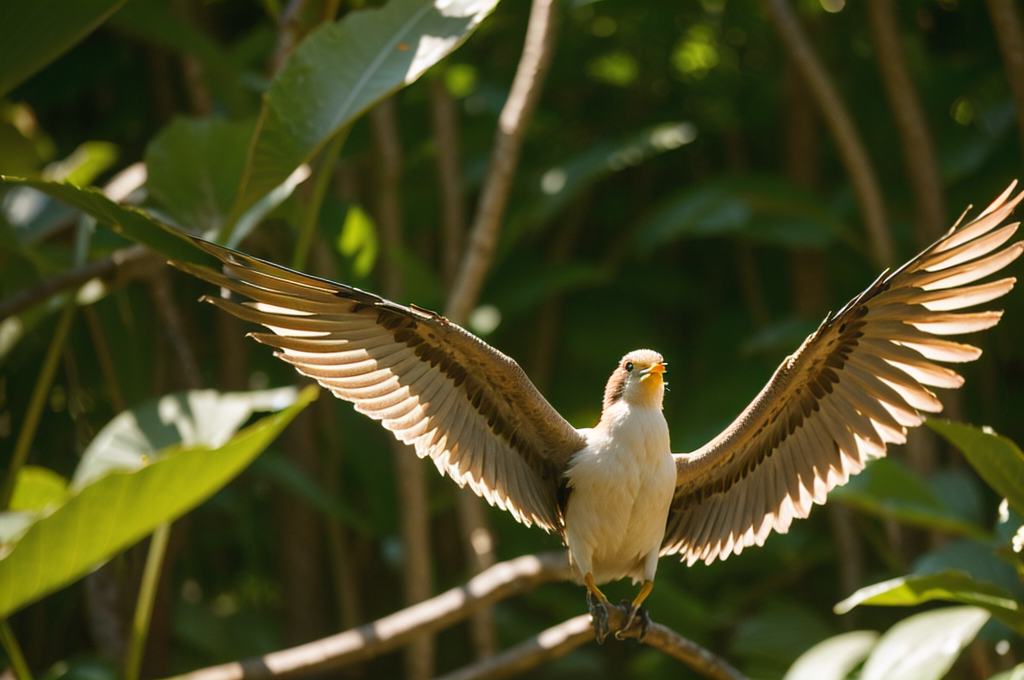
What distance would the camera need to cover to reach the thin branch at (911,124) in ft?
11.9

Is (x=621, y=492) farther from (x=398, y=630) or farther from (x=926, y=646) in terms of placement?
(x=926, y=646)

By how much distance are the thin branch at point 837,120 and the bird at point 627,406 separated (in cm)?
142

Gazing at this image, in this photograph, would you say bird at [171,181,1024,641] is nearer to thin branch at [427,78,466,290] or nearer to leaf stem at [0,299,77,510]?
leaf stem at [0,299,77,510]

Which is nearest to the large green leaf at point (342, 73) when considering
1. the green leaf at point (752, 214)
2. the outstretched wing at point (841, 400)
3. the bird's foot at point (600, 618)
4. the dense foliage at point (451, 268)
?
the dense foliage at point (451, 268)

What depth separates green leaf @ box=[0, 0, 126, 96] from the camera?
2.51m

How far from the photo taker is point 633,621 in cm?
223

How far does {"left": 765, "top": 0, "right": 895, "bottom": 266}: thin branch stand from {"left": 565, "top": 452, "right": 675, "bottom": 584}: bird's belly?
1.89 metres

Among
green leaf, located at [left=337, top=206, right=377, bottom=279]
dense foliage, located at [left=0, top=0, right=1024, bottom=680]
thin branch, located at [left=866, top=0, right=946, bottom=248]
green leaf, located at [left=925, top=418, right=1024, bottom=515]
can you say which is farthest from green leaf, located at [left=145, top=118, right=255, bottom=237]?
thin branch, located at [left=866, top=0, right=946, bottom=248]

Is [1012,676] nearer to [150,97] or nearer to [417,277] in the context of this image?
[417,277]

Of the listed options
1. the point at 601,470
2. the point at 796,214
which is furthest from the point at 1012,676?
the point at 796,214

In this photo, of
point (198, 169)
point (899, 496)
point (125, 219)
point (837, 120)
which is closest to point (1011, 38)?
point (837, 120)

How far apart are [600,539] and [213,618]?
2119 millimetres

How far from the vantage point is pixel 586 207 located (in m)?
4.75

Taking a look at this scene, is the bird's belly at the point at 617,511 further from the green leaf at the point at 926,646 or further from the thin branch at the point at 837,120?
the thin branch at the point at 837,120
